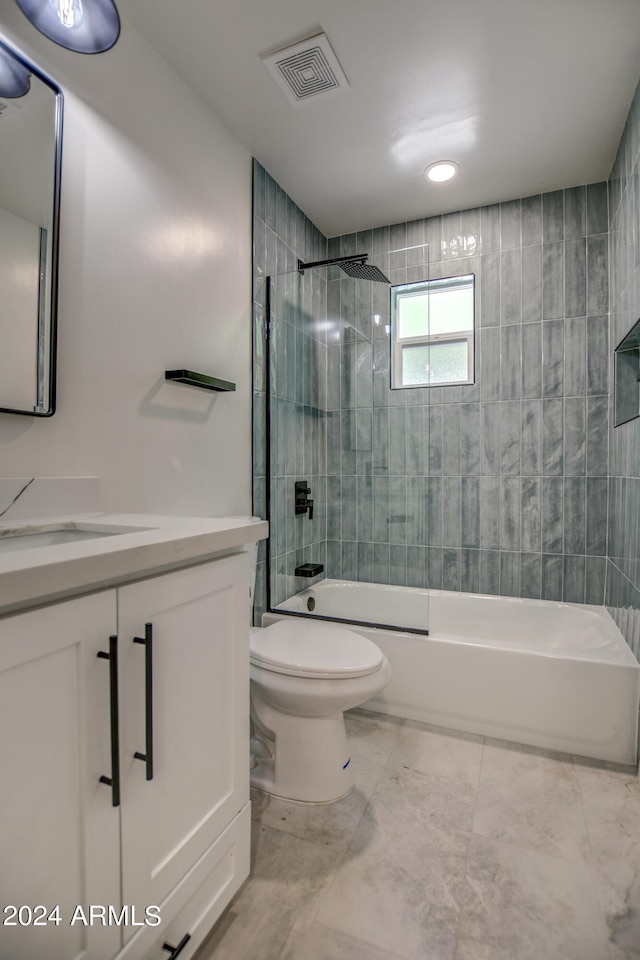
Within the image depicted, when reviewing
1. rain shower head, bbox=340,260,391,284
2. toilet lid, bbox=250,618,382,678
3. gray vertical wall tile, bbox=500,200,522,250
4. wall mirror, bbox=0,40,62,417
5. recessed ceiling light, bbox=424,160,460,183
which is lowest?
toilet lid, bbox=250,618,382,678

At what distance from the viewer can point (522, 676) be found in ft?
6.38

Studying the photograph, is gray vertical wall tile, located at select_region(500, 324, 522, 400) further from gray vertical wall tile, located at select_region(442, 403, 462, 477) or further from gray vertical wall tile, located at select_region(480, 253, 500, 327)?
gray vertical wall tile, located at select_region(442, 403, 462, 477)

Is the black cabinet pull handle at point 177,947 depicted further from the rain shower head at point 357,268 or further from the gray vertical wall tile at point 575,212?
the gray vertical wall tile at point 575,212

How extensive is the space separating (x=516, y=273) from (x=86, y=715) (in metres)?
2.87

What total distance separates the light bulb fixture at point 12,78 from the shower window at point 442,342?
172 cm

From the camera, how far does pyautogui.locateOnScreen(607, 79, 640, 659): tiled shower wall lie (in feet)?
6.28

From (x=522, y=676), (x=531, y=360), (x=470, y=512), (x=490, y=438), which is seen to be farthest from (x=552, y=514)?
(x=522, y=676)

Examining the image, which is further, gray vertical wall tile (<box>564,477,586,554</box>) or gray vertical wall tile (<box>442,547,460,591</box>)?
gray vertical wall tile (<box>442,547,460,591</box>)

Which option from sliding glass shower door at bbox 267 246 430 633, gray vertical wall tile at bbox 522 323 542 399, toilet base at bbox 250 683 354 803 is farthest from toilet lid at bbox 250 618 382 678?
gray vertical wall tile at bbox 522 323 542 399

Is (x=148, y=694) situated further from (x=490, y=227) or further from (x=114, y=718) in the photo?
(x=490, y=227)

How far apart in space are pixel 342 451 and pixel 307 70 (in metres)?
1.66

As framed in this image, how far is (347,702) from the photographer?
1567mm

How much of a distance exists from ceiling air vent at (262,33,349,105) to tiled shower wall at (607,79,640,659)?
1.19m

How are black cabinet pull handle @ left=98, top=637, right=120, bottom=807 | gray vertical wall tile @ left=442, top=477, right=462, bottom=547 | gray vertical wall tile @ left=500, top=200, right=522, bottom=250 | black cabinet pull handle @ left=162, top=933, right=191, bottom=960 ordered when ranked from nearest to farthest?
black cabinet pull handle @ left=98, top=637, right=120, bottom=807, black cabinet pull handle @ left=162, top=933, right=191, bottom=960, gray vertical wall tile @ left=500, top=200, right=522, bottom=250, gray vertical wall tile @ left=442, top=477, right=462, bottom=547
